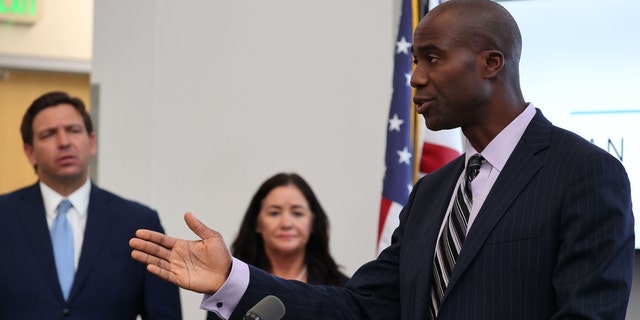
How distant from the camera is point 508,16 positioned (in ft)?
8.41

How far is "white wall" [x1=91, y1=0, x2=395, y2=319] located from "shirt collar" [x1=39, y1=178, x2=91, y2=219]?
181 centimetres

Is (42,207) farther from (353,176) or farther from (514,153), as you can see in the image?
(514,153)

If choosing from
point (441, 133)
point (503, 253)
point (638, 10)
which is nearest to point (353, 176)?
point (441, 133)

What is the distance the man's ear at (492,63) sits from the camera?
2.51 metres

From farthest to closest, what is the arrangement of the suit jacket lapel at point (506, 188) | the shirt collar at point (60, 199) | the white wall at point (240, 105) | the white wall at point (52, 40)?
the white wall at point (52, 40), the white wall at point (240, 105), the shirt collar at point (60, 199), the suit jacket lapel at point (506, 188)

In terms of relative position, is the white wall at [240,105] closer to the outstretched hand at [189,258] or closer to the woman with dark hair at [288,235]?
the woman with dark hair at [288,235]

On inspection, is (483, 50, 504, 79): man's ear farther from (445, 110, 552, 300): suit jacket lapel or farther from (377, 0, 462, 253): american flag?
(377, 0, 462, 253): american flag

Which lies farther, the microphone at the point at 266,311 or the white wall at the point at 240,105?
the white wall at the point at 240,105

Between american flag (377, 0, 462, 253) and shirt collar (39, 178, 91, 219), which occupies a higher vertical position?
american flag (377, 0, 462, 253)

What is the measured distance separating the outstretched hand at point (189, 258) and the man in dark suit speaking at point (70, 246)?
1.78 metres

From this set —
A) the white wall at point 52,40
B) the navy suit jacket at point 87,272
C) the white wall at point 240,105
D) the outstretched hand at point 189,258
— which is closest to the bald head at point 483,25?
the outstretched hand at point 189,258

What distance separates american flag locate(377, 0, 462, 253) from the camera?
4.95 metres

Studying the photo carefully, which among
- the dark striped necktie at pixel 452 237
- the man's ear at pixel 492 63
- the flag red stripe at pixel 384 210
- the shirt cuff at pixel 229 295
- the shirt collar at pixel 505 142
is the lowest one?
the flag red stripe at pixel 384 210

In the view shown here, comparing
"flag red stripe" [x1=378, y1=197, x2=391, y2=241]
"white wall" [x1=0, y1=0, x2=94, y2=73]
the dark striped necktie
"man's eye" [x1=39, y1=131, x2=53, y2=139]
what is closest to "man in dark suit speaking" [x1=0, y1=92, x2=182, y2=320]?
"man's eye" [x1=39, y1=131, x2=53, y2=139]
